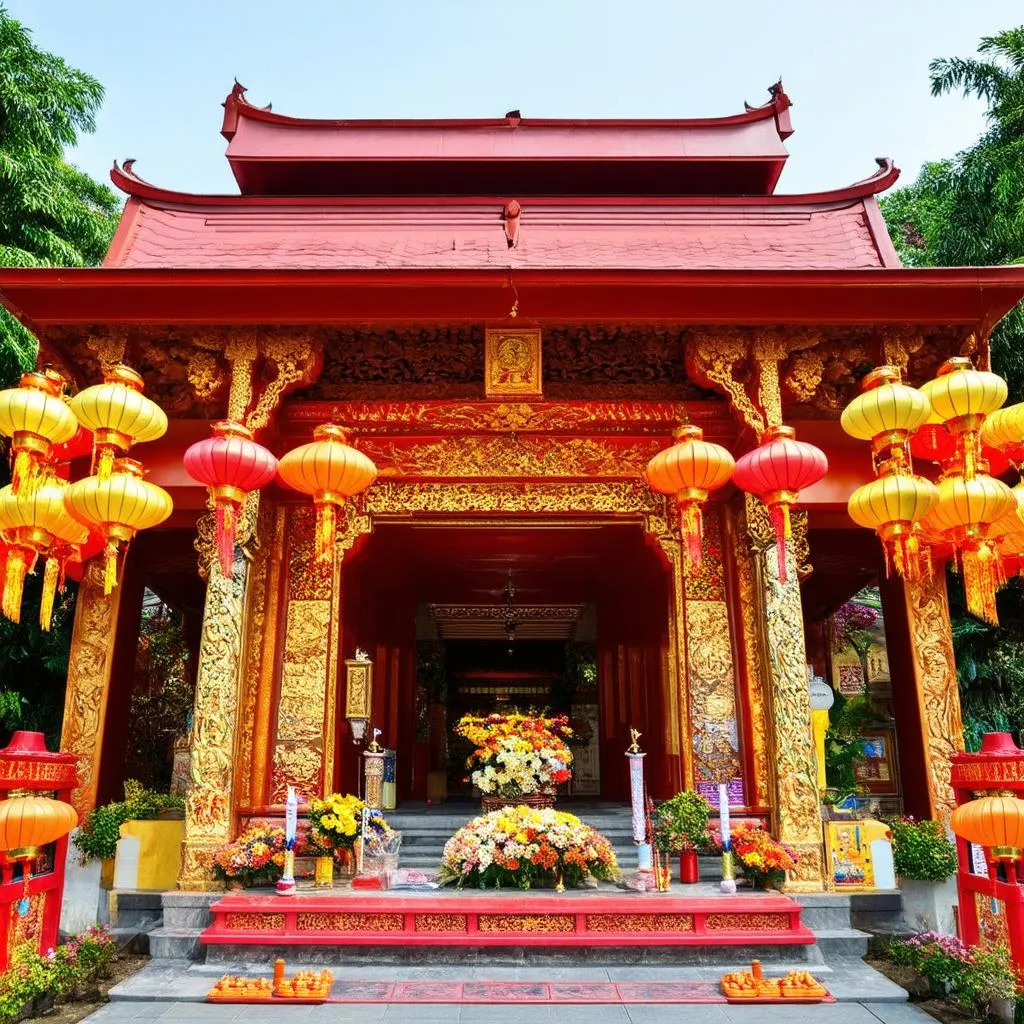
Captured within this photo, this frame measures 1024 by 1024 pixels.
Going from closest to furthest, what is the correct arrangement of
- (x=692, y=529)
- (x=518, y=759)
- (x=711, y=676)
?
(x=692, y=529) < (x=518, y=759) < (x=711, y=676)

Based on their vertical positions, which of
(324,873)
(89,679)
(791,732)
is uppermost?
(89,679)

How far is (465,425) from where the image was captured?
8.59 m

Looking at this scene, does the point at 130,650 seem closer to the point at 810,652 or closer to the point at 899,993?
the point at 899,993

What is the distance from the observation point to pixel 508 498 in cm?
857

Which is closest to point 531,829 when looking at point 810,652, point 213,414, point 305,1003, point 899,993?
point 305,1003

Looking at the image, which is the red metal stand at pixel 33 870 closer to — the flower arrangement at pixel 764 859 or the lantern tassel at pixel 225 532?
the lantern tassel at pixel 225 532

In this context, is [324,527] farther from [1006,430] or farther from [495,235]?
[1006,430]

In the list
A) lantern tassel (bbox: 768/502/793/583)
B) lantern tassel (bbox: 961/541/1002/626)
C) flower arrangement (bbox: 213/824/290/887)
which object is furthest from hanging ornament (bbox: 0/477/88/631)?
lantern tassel (bbox: 961/541/1002/626)

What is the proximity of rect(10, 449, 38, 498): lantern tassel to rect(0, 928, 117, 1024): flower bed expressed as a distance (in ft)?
10.5

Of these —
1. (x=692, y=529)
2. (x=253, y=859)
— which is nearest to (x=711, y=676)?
(x=692, y=529)

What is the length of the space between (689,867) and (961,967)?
2.11 metres

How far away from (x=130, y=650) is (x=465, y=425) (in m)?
4.39

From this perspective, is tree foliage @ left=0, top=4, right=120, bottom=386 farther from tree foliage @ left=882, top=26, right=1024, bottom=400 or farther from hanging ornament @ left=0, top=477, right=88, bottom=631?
Answer: tree foliage @ left=882, top=26, right=1024, bottom=400

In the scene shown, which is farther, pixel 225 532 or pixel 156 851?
pixel 156 851
